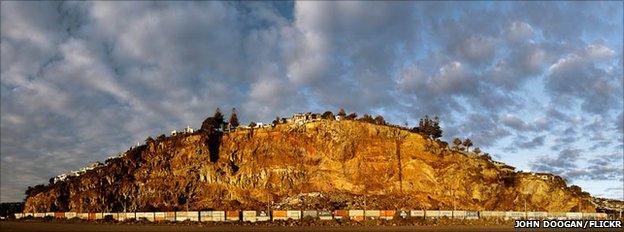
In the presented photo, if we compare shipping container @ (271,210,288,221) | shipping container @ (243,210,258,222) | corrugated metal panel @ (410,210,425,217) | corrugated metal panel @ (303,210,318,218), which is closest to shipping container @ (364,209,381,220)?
corrugated metal panel @ (410,210,425,217)

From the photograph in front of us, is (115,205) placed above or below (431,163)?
below

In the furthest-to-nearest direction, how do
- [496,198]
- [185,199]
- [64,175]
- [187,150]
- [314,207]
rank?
[64,175], [187,150], [185,199], [496,198], [314,207]

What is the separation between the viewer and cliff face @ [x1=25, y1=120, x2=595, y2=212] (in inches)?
3561

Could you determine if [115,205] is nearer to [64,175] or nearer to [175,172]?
[175,172]

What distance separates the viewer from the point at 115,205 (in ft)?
335

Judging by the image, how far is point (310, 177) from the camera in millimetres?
96500

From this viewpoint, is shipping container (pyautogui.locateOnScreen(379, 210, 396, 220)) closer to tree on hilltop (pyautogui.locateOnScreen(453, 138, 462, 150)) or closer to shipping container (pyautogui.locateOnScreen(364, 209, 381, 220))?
shipping container (pyautogui.locateOnScreen(364, 209, 381, 220))

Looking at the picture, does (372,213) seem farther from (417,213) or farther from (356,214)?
(417,213)

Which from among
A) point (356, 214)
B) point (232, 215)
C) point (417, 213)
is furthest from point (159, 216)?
point (417, 213)

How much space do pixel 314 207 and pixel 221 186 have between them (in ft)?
73.8

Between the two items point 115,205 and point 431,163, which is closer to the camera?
point 431,163

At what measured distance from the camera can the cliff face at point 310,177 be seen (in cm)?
9044

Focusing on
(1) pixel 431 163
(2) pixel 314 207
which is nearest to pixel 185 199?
(2) pixel 314 207

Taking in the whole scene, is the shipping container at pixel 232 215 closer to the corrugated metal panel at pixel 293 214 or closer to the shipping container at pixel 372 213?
the corrugated metal panel at pixel 293 214
